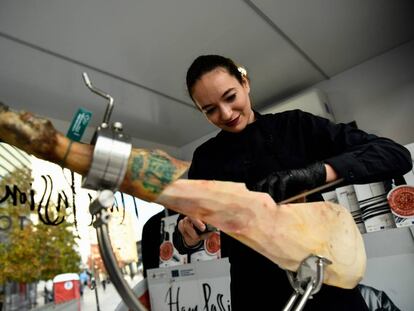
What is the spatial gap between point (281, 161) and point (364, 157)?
211 mm

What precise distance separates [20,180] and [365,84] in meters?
2.65

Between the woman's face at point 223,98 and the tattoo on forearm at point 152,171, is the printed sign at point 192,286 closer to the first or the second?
the woman's face at point 223,98

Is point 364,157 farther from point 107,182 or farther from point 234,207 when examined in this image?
point 107,182

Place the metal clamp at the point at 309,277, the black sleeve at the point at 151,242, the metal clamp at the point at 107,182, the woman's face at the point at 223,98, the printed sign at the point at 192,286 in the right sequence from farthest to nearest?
1. the black sleeve at the point at 151,242
2. the printed sign at the point at 192,286
3. the woman's face at the point at 223,98
4. the metal clamp at the point at 309,277
5. the metal clamp at the point at 107,182

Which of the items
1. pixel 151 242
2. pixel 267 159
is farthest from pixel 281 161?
pixel 151 242

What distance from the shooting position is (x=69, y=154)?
33cm

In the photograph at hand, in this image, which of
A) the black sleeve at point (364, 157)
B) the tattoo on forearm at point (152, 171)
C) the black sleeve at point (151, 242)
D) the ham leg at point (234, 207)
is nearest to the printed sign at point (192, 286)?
the black sleeve at point (151, 242)

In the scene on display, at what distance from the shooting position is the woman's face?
2.85ft

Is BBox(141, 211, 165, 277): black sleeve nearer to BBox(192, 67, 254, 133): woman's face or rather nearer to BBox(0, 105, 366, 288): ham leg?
BBox(192, 67, 254, 133): woman's face

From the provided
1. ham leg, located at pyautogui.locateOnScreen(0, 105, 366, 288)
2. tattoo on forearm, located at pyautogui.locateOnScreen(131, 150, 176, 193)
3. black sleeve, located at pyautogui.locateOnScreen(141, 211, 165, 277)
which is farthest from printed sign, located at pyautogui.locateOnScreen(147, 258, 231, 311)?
tattoo on forearm, located at pyautogui.locateOnScreen(131, 150, 176, 193)

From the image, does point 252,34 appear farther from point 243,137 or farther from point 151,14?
point 243,137

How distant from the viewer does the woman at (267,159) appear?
2.10 ft

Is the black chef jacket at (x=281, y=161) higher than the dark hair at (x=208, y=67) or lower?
lower

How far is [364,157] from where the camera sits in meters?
0.66
